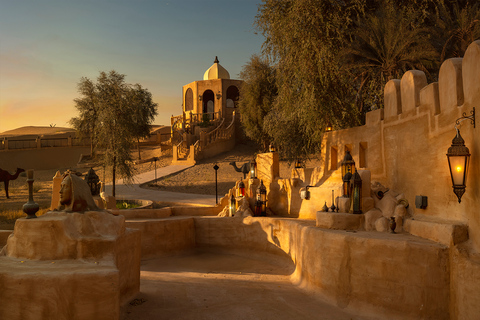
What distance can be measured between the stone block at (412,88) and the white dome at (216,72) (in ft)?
111

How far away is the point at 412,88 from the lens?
30.6 ft

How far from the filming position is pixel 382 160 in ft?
35.3

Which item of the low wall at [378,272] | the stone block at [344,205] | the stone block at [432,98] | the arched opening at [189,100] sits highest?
the arched opening at [189,100]

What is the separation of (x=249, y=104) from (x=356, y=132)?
1819 centimetres

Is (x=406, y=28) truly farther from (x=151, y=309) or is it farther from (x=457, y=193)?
(x=151, y=309)

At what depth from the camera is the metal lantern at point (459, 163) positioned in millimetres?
6574

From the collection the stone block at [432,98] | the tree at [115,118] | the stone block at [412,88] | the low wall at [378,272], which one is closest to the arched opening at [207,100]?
the tree at [115,118]

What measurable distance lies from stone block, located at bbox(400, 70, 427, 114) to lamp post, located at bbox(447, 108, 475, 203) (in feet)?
8.60

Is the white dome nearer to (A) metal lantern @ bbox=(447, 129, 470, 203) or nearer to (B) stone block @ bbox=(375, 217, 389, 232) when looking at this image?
(B) stone block @ bbox=(375, 217, 389, 232)

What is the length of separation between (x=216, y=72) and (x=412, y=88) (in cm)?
3471

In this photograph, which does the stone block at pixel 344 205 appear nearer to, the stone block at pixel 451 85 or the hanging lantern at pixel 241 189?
the stone block at pixel 451 85

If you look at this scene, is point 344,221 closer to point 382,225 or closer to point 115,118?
point 382,225


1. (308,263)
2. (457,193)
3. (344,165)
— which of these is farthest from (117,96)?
(457,193)

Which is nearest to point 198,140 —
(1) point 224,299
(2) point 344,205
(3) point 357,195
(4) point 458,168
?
(2) point 344,205
